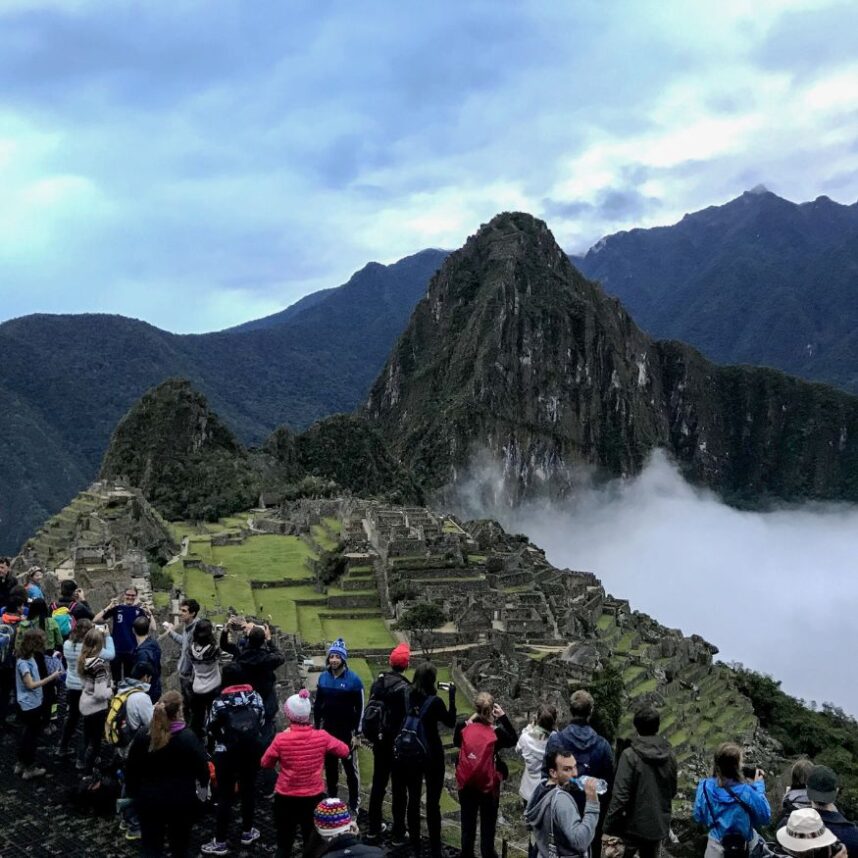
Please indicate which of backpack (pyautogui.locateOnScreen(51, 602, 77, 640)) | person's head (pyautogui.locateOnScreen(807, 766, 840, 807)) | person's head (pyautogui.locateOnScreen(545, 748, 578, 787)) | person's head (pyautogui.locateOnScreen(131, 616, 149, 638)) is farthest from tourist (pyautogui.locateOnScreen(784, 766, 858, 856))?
backpack (pyautogui.locateOnScreen(51, 602, 77, 640))

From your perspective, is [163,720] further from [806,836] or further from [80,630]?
[806,836]

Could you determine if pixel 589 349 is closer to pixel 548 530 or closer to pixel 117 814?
pixel 548 530

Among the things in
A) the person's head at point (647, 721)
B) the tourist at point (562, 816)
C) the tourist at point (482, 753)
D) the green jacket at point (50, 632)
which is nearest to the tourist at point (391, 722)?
the tourist at point (482, 753)

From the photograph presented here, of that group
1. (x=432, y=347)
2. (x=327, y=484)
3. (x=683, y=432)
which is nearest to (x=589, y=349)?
(x=432, y=347)

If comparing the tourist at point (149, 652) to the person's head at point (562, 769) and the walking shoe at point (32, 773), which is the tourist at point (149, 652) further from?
the person's head at point (562, 769)

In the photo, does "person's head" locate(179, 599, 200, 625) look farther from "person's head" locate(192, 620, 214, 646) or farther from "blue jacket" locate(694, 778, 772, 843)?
"blue jacket" locate(694, 778, 772, 843)

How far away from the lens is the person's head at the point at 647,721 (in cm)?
654

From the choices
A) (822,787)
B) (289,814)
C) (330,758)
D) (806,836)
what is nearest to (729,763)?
(822,787)

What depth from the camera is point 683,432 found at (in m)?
185

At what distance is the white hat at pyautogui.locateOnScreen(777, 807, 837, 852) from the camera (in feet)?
16.2

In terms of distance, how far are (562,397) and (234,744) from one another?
143m

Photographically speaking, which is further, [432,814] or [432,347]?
[432,347]

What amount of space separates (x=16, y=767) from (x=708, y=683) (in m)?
32.0

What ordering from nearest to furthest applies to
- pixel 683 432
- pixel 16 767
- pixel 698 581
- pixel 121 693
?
1. pixel 121 693
2. pixel 16 767
3. pixel 698 581
4. pixel 683 432
